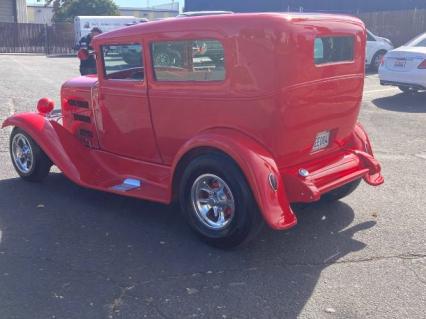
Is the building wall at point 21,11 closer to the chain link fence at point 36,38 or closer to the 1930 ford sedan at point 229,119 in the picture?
the chain link fence at point 36,38

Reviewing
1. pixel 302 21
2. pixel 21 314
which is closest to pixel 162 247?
pixel 21 314

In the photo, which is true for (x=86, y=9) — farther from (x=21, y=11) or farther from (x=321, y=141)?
(x=321, y=141)

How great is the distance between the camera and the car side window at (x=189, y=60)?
4129 millimetres

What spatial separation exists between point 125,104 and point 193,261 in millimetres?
1753

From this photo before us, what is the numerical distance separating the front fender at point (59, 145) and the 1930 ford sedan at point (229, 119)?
14 millimetres

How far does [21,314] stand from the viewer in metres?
3.26

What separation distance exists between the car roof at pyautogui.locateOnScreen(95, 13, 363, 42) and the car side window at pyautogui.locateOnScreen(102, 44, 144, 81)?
0.19 m

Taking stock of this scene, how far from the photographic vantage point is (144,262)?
3.94 m

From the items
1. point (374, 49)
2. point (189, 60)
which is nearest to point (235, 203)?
point (189, 60)

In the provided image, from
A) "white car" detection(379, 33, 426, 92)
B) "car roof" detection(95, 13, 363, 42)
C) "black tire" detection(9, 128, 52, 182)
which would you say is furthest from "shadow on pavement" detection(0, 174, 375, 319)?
"white car" detection(379, 33, 426, 92)

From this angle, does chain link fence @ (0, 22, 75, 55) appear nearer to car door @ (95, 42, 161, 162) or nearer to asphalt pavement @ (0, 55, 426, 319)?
car door @ (95, 42, 161, 162)

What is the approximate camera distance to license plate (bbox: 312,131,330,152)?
14.6ft

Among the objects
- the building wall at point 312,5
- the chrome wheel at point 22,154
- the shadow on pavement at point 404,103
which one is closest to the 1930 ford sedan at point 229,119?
the chrome wheel at point 22,154

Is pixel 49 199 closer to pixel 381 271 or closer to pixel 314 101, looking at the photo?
pixel 314 101
